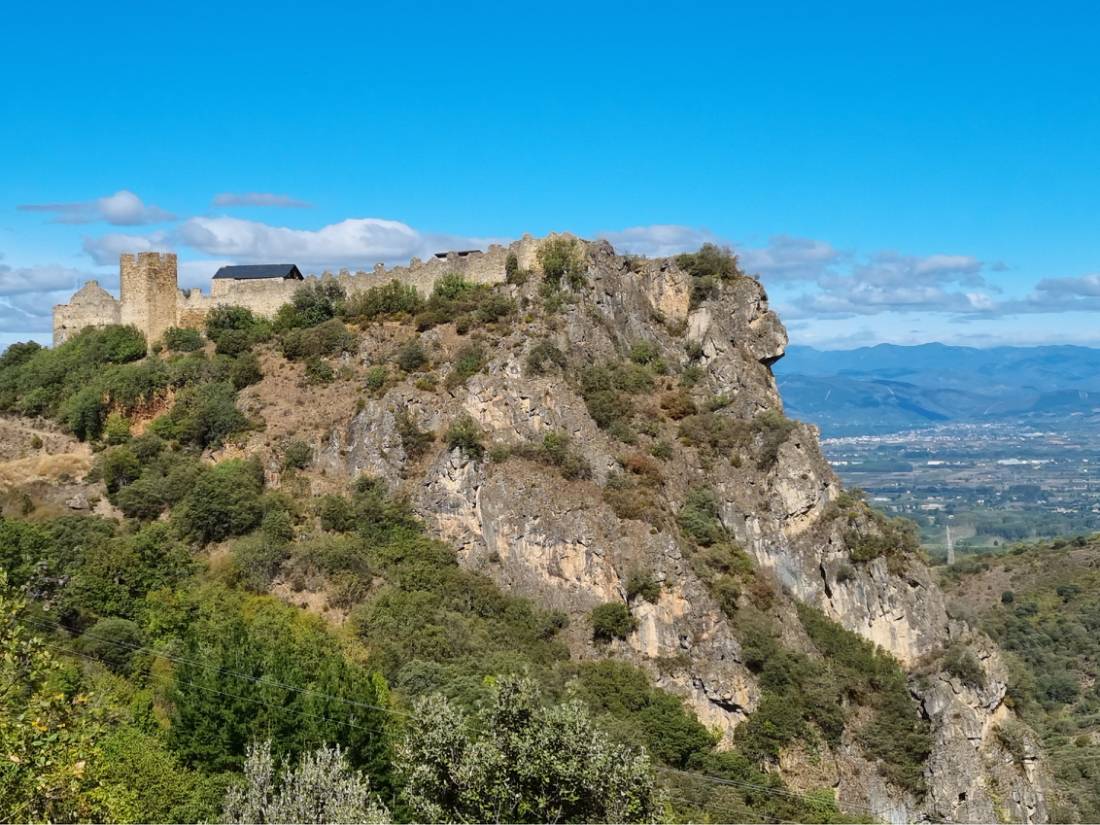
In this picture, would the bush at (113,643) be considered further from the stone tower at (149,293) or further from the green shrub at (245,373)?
the stone tower at (149,293)

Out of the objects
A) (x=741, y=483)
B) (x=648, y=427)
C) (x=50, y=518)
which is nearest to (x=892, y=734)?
(x=741, y=483)

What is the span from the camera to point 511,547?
4272 centimetres

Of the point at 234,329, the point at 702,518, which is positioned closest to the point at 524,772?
the point at 702,518

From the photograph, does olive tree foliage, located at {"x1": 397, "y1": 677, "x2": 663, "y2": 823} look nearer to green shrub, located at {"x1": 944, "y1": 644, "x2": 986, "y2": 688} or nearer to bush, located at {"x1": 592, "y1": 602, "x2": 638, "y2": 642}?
bush, located at {"x1": 592, "y1": 602, "x2": 638, "y2": 642}

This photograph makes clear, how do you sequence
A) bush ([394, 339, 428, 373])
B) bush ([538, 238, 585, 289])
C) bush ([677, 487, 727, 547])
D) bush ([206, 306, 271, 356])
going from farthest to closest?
bush ([538, 238, 585, 289]) < bush ([206, 306, 271, 356]) < bush ([394, 339, 428, 373]) < bush ([677, 487, 727, 547])

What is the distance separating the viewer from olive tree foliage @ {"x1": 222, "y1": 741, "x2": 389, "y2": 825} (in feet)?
69.5

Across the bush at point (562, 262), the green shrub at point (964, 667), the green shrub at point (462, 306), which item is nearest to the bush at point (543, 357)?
the green shrub at point (462, 306)

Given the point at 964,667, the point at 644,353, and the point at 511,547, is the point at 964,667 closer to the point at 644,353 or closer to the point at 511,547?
the point at 644,353

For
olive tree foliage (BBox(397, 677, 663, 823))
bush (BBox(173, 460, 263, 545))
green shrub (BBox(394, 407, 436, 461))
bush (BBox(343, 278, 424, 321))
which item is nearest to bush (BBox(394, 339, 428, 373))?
green shrub (BBox(394, 407, 436, 461))

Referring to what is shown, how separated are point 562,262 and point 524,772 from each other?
108 ft

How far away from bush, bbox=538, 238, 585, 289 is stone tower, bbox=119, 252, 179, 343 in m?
15.5

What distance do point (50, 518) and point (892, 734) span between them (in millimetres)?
30084

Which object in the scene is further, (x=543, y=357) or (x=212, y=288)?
(x=212, y=288)

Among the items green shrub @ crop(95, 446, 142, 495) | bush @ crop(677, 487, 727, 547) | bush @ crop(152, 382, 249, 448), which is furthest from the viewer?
bush @ crop(152, 382, 249, 448)
